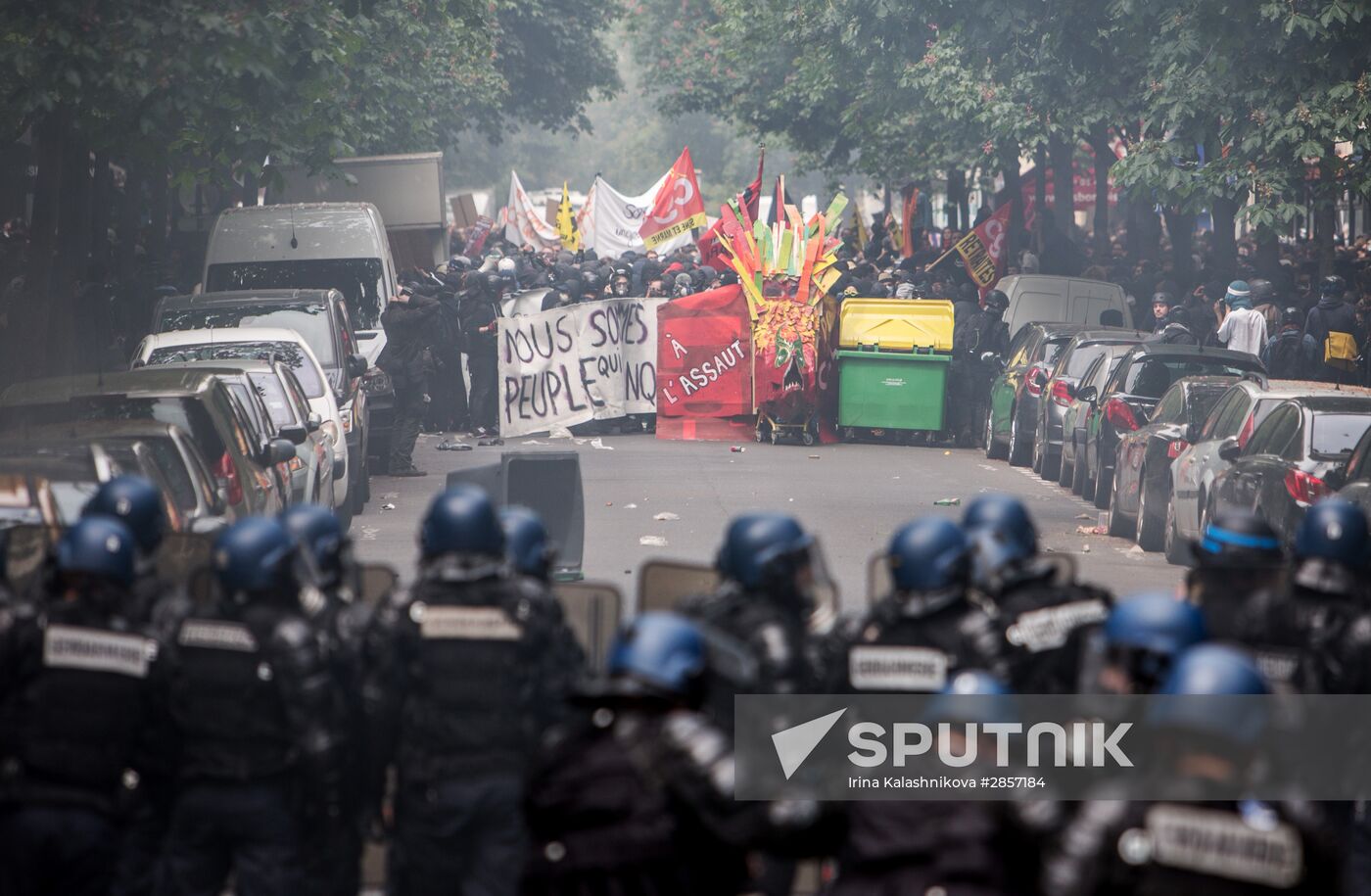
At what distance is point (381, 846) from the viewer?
6.47 meters

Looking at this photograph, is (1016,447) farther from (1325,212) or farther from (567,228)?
(567,228)

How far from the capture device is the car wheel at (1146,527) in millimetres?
15625

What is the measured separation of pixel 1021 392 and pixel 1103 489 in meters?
3.51

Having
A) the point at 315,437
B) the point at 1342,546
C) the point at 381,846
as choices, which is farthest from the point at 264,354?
the point at 1342,546

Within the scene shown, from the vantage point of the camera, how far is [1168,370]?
18297 mm

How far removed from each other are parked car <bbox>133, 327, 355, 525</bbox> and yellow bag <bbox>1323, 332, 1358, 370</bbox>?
10863 mm

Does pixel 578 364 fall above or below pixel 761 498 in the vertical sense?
above

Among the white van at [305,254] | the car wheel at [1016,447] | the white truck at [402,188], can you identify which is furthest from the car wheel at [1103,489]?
the white truck at [402,188]

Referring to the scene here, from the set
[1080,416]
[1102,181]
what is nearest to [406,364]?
[1080,416]

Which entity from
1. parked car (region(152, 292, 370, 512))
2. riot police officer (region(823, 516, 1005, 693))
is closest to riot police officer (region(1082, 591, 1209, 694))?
riot police officer (region(823, 516, 1005, 693))

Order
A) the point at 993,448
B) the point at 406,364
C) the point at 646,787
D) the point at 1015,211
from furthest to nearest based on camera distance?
the point at 1015,211 < the point at 993,448 < the point at 406,364 < the point at 646,787

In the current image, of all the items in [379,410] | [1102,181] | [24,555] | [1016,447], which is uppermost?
[1102,181]

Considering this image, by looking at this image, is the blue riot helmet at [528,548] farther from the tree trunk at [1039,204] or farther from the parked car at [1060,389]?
the tree trunk at [1039,204]

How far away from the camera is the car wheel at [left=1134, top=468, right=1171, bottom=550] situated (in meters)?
15.6
